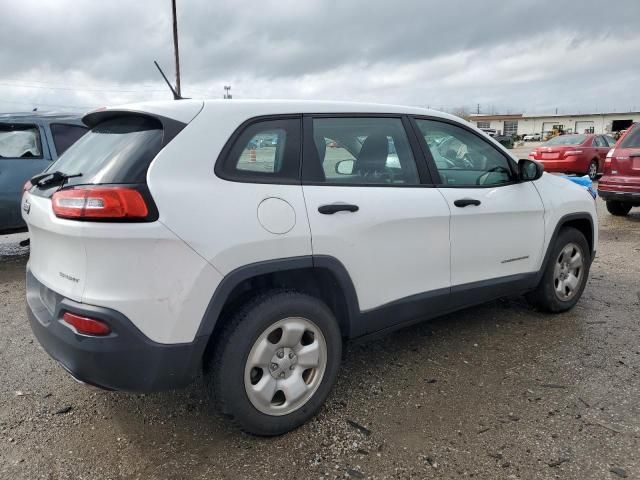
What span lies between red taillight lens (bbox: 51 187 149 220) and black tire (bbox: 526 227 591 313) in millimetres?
3213

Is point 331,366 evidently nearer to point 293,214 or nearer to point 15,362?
point 293,214

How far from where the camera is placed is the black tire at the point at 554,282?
4.10 m

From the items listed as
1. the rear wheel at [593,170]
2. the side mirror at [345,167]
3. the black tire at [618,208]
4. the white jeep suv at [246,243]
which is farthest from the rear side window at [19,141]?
the rear wheel at [593,170]

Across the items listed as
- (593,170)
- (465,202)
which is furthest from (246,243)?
(593,170)

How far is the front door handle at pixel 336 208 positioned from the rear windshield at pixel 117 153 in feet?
2.77

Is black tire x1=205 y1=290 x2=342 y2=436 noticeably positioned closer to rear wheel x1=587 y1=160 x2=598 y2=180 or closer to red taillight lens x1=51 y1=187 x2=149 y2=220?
red taillight lens x1=51 y1=187 x2=149 y2=220

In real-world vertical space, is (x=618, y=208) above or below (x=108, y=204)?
below

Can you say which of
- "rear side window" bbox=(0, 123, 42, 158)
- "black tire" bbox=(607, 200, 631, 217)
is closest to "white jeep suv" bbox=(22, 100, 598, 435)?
"rear side window" bbox=(0, 123, 42, 158)

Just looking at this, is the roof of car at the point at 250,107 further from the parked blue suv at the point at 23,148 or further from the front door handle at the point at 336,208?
the parked blue suv at the point at 23,148

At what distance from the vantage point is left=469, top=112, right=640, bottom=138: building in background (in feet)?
275

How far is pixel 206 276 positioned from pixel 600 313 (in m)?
3.59

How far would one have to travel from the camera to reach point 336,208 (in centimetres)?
266

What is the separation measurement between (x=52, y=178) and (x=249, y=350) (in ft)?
4.27

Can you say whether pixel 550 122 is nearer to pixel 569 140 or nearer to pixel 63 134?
pixel 569 140
